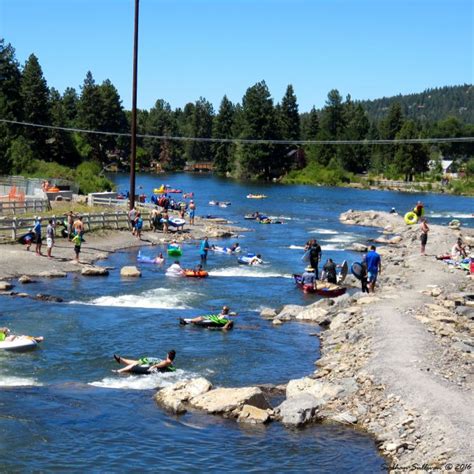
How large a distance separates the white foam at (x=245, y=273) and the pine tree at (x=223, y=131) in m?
121

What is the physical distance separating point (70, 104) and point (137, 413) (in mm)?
147225

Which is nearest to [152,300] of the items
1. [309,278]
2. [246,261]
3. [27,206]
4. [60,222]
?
[309,278]

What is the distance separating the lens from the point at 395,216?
73062 mm

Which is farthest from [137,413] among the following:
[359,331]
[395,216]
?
[395,216]

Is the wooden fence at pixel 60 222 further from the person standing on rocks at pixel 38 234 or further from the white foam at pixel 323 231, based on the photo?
the white foam at pixel 323 231

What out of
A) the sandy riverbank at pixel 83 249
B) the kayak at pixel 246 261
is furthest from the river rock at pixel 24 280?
the kayak at pixel 246 261

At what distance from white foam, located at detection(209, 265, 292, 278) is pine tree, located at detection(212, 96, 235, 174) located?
120751mm

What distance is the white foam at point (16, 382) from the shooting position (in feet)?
61.5

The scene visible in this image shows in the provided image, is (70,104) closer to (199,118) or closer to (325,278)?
(199,118)

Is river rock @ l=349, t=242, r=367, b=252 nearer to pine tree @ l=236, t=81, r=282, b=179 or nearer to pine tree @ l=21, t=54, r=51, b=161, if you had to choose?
pine tree @ l=21, t=54, r=51, b=161

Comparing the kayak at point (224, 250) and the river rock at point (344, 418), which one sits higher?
the kayak at point (224, 250)

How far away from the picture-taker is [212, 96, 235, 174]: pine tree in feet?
522

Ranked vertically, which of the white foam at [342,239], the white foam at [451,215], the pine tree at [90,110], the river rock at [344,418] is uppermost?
the pine tree at [90,110]

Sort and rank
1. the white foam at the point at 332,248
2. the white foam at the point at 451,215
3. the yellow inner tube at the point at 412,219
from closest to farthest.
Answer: the white foam at the point at 332,248, the yellow inner tube at the point at 412,219, the white foam at the point at 451,215
